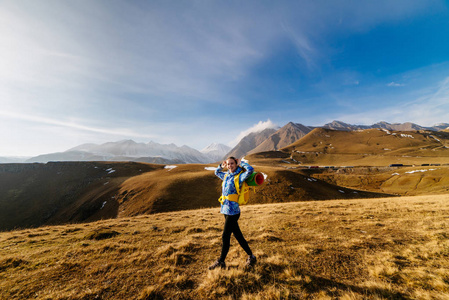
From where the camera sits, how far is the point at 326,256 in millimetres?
6340

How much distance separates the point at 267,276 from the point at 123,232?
9.70 metres

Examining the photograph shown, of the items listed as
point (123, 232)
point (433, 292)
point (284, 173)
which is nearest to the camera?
point (433, 292)

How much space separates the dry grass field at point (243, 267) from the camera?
454cm

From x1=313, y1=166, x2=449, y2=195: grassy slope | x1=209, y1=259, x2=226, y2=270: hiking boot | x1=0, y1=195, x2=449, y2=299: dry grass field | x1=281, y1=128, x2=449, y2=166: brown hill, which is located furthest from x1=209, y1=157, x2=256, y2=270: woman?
x1=281, y1=128, x2=449, y2=166: brown hill

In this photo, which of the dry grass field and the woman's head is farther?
the woman's head

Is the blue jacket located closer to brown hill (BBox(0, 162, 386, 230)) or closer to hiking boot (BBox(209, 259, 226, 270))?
hiking boot (BBox(209, 259, 226, 270))

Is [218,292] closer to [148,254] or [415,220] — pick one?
[148,254]

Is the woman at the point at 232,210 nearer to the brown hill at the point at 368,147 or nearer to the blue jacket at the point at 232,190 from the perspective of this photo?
the blue jacket at the point at 232,190

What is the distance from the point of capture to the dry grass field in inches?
179

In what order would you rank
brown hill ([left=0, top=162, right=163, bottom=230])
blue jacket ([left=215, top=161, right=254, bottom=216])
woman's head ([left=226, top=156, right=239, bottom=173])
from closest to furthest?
blue jacket ([left=215, top=161, right=254, bottom=216]) → woman's head ([left=226, top=156, right=239, bottom=173]) → brown hill ([left=0, top=162, right=163, bottom=230])

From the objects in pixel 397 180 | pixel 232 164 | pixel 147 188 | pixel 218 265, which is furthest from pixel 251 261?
pixel 397 180

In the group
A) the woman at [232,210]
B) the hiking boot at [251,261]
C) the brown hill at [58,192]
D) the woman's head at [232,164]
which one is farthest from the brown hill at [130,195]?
the woman's head at [232,164]

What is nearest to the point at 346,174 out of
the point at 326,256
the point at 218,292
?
the point at 326,256

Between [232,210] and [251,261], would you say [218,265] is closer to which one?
[251,261]
